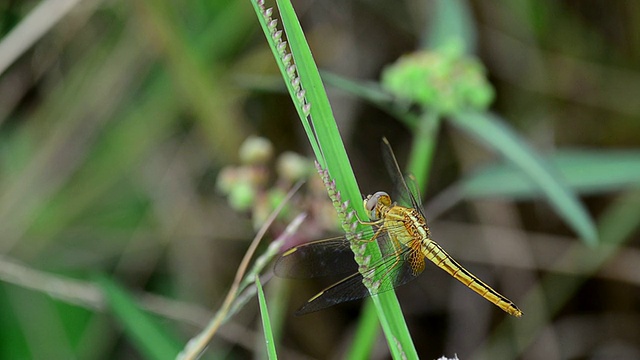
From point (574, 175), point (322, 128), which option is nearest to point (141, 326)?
point (322, 128)

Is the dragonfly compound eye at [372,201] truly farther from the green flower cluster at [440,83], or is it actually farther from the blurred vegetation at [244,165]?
the blurred vegetation at [244,165]

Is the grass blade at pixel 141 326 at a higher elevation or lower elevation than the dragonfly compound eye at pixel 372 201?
lower

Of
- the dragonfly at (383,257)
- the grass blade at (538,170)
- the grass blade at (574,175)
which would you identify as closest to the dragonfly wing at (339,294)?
the dragonfly at (383,257)

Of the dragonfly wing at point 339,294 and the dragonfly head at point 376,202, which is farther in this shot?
the dragonfly head at point 376,202

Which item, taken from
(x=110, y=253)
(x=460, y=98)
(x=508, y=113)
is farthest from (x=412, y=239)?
(x=508, y=113)

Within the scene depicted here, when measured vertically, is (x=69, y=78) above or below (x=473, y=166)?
above

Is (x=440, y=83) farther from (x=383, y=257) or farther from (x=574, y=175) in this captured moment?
(x=383, y=257)

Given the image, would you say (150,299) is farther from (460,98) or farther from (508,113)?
(508,113)
